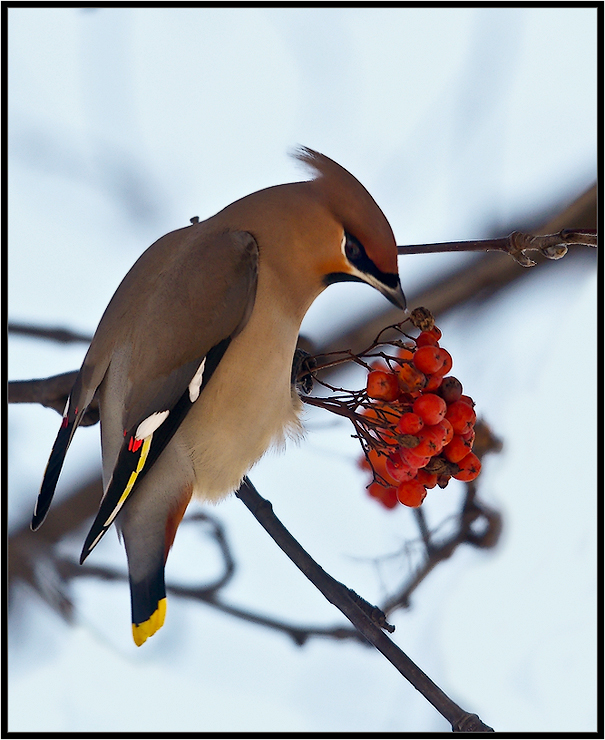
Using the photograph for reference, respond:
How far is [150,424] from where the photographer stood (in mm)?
2092

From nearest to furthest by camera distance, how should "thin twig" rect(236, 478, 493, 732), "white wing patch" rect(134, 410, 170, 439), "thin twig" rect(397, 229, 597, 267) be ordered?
"thin twig" rect(236, 478, 493, 732)
"thin twig" rect(397, 229, 597, 267)
"white wing patch" rect(134, 410, 170, 439)

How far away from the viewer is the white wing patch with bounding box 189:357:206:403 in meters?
2.17

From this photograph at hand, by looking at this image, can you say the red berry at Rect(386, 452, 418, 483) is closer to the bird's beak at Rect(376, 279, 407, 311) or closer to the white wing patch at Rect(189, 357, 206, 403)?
the bird's beak at Rect(376, 279, 407, 311)

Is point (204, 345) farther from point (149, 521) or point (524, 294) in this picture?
point (524, 294)

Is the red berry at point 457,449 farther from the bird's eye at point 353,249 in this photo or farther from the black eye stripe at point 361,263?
the bird's eye at point 353,249

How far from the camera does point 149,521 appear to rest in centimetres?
219

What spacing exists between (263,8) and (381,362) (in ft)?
4.00

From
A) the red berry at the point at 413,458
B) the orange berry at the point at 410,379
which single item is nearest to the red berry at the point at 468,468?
the red berry at the point at 413,458

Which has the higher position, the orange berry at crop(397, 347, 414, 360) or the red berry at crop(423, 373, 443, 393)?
the orange berry at crop(397, 347, 414, 360)

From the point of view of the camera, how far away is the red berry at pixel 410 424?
1.89 meters

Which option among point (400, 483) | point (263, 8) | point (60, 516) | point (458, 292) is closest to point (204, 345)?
point (400, 483)

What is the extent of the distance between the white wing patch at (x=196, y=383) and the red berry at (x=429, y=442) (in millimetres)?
604

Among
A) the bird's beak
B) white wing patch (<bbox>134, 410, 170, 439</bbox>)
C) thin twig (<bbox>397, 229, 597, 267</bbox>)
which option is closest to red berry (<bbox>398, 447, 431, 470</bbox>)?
the bird's beak

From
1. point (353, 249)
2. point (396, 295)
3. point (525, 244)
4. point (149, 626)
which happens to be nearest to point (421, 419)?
point (396, 295)
